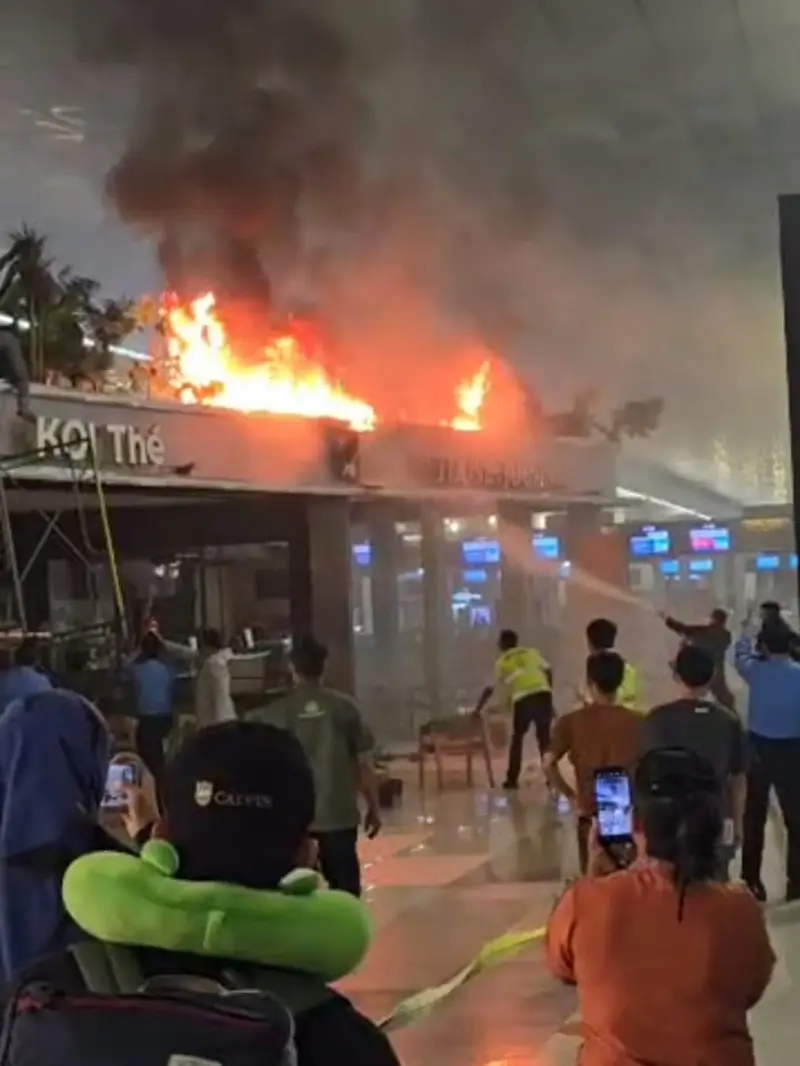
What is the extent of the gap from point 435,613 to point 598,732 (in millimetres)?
13256

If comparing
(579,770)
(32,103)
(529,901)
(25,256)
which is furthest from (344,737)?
(32,103)

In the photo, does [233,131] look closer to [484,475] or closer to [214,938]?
[484,475]

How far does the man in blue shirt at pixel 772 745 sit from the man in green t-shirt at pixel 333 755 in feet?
7.33

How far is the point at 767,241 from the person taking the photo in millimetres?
20125

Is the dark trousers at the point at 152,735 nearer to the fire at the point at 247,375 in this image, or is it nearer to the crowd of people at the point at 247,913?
the fire at the point at 247,375

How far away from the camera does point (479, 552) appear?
66.0 ft

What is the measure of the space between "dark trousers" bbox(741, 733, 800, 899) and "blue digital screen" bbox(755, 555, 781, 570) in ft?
39.3

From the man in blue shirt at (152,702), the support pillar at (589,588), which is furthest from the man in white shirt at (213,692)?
the support pillar at (589,588)

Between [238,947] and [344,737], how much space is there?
4.72m

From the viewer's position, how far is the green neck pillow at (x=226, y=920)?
1.56 meters

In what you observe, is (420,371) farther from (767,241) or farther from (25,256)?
(25,256)

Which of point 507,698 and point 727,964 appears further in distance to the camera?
point 507,698

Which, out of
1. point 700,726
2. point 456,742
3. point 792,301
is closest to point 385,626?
point 456,742

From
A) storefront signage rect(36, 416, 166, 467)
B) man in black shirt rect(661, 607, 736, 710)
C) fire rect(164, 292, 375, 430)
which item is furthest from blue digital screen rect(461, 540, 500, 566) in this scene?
man in black shirt rect(661, 607, 736, 710)
